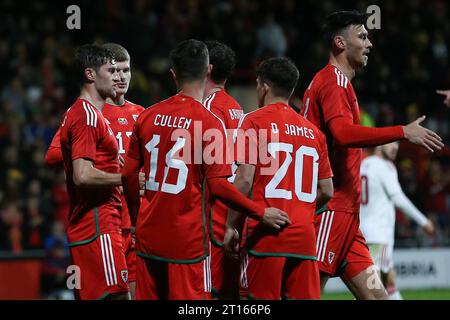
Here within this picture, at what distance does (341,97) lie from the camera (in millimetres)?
6605

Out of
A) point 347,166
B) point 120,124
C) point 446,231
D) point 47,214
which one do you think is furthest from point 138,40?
point 347,166

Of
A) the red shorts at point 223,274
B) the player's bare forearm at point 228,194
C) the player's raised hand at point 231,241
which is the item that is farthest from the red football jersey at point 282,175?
the red shorts at point 223,274

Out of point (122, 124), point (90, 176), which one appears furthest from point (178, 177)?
Answer: point (122, 124)

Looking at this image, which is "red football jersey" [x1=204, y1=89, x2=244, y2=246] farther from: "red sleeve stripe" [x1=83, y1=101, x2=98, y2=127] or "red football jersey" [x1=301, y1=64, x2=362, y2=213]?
"red sleeve stripe" [x1=83, y1=101, x2=98, y2=127]

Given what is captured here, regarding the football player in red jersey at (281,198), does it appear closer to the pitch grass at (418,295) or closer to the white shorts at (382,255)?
the white shorts at (382,255)

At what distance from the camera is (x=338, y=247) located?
22.4ft

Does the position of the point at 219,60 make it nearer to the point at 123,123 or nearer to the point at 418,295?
the point at 123,123

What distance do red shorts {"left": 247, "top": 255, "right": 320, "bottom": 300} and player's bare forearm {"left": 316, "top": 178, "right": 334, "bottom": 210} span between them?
0.52m

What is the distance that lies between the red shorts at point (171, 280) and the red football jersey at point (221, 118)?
1203mm

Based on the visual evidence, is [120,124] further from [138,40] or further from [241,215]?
[138,40]

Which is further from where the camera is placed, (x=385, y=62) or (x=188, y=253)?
(x=385, y=62)

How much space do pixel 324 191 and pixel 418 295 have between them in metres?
7.68
